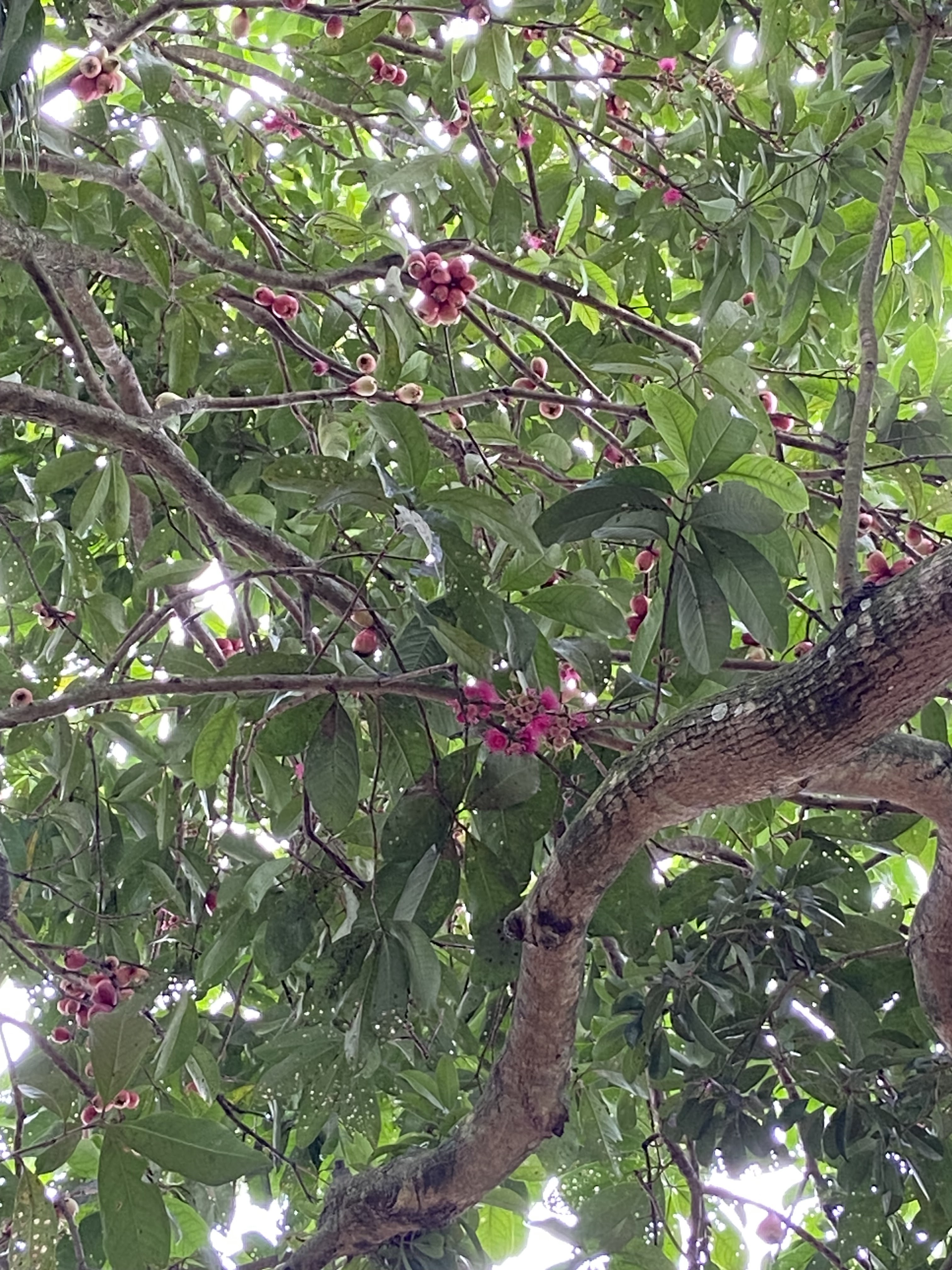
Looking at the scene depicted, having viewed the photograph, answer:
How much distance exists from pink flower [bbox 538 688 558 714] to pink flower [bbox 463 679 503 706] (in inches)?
2.7

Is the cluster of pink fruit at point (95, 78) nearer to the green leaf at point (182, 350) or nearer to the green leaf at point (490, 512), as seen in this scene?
the green leaf at point (182, 350)

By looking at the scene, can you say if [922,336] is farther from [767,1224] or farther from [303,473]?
[767,1224]

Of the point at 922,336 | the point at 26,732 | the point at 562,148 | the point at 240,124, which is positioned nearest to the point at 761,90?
the point at 562,148

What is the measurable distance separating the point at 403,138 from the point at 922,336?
4.43 ft

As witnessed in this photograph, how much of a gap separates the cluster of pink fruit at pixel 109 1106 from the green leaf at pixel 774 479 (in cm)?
120

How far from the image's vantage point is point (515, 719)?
63.5 inches

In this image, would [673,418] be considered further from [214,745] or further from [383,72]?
[383,72]

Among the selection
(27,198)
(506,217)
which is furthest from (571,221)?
(27,198)

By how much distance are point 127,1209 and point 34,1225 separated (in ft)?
0.38

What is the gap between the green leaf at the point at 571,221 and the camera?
2531 mm

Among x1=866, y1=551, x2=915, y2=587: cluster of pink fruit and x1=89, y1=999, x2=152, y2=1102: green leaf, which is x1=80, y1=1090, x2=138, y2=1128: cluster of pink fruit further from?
x1=866, y1=551, x2=915, y2=587: cluster of pink fruit

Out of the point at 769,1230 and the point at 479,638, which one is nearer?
the point at 479,638

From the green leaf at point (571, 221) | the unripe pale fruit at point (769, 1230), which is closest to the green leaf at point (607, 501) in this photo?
the green leaf at point (571, 221)

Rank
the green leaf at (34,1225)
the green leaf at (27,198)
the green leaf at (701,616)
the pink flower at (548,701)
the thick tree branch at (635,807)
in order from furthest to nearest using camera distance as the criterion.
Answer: the green leaf at (27,198), the pink flower at (548,701), the green leaf at (701,616), the green leaf at (34,1225), the thick tree branch at (635,807)
